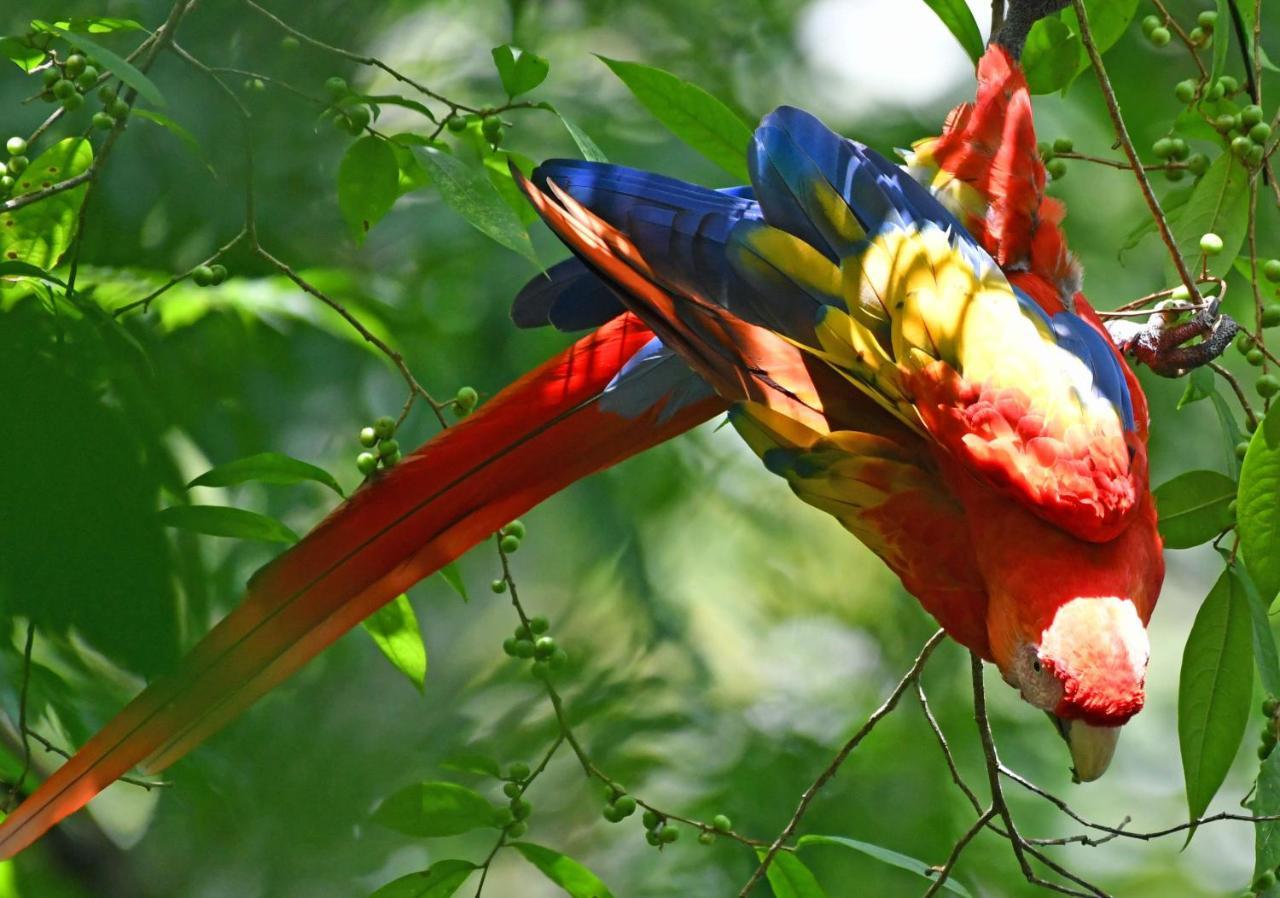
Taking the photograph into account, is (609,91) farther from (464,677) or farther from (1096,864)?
(1096,864)

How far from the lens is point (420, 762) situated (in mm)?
1982

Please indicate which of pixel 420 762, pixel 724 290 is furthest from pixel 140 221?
pixel 420 762

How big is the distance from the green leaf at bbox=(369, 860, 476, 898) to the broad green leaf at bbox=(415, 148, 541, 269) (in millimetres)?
561

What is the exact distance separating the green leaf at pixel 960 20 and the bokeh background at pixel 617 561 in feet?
1.70

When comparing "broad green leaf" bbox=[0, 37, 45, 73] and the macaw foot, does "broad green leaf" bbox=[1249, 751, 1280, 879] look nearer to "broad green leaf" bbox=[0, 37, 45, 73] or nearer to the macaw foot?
the macaw foot

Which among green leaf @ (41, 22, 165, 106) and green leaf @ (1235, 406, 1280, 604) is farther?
green leaf @ (1235, 406, 1280, 604)

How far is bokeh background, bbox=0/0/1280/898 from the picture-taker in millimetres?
1581

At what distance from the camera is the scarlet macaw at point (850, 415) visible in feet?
3.56

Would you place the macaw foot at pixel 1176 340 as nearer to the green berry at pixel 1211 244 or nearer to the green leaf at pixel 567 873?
the green berry at pixel 1211 244

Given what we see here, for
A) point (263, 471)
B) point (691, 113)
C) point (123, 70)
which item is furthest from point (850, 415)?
point (123, 70)

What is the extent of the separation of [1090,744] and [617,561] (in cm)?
135

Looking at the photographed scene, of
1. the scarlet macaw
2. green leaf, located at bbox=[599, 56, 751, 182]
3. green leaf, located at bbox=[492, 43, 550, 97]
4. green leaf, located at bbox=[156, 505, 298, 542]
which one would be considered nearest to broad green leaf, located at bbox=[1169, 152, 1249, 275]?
the scarlet macaw

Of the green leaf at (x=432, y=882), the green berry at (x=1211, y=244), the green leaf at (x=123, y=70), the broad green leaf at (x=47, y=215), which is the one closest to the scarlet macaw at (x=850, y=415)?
the green berry at (x=1211, y=244)

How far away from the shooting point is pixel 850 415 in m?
1.25
